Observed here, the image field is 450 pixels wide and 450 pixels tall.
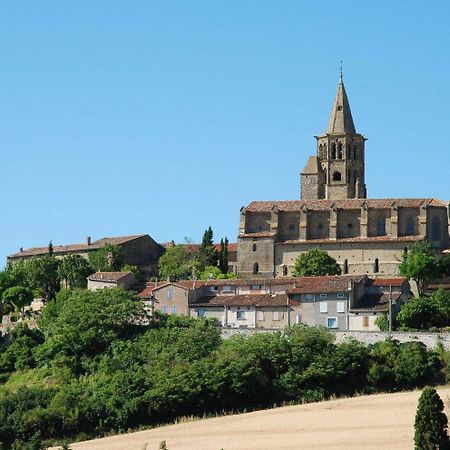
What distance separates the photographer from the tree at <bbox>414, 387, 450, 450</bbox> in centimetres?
5606

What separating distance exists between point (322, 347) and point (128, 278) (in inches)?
923

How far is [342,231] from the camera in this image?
10438cm

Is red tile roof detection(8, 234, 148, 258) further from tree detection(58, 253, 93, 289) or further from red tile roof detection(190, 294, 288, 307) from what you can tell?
red tile roof detection(190, 294, 288, 307)

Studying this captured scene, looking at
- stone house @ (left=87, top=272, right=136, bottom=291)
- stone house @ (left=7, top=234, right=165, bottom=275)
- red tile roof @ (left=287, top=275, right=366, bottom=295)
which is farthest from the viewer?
stone house @ (left=7, top=234, right=165, bottom=275)

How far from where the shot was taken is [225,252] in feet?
346

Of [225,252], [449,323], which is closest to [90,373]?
[449,323]

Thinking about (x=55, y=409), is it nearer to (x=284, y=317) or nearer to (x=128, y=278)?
(x=284, y=317)

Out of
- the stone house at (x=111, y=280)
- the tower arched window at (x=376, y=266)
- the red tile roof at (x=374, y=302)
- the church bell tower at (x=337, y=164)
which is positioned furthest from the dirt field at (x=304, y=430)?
the church bell tower at (x=337, y=164)

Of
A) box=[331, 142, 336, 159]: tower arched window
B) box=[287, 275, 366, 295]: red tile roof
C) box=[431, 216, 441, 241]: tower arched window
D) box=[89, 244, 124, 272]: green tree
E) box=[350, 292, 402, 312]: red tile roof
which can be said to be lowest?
box=[350, 292, 402, 312]: red tile roof

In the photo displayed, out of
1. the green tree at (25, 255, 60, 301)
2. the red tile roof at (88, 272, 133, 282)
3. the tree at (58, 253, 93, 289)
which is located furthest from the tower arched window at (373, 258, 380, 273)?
the green tree at (25, 255, 60, 301)

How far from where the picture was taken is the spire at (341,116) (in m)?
118

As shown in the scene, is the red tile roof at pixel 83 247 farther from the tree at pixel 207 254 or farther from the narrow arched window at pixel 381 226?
the narrow arched window at pixel 381 226

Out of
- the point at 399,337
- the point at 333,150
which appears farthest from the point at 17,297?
the point at 399,337

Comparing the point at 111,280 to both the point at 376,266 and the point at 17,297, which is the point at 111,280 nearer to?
the point at 17,297
